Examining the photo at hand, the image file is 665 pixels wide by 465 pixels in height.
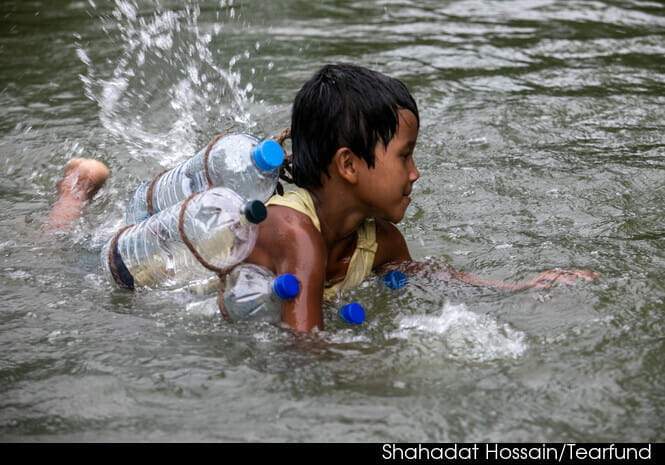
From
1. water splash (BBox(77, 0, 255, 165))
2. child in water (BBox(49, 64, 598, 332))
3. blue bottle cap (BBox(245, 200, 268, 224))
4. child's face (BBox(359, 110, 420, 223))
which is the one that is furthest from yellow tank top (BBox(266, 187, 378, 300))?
water splash (BBox(77, 0, 255, 165))

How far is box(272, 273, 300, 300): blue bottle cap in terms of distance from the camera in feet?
9.24

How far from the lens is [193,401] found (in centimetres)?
256

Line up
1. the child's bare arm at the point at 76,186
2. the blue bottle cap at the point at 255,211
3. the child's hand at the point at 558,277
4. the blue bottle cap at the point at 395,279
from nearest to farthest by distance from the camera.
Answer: the blue bottle cap at the point at 255,211
the child's hand at the point at 558,277
the blue bottle cap at the point at 395,279
the child's bare arm at the point at 76,186

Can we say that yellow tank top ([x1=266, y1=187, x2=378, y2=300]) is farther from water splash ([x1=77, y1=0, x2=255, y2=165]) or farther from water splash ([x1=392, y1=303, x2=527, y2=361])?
water splash ([x1=77, y1=0, x2=255, y2=165])

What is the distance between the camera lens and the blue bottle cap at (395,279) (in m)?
3.47

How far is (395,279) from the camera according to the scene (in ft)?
11.4

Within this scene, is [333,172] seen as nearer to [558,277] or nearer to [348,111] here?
[348,111]

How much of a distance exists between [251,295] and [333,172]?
60cm

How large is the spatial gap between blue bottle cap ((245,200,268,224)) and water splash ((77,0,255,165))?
2.36 metres

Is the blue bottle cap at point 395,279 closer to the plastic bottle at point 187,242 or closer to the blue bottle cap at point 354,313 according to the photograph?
the blue bottle cap at point 354,313

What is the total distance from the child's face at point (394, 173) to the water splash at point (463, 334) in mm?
444

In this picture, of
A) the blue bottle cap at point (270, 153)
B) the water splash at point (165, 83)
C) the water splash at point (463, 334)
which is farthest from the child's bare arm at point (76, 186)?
the water splash at point (463, 334)

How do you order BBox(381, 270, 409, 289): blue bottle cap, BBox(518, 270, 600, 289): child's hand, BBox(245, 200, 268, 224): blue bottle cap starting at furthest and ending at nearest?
BBox(381, 270, 409, 289): blue bottle cap
BBox(518, 270, 600, 289): child's hand
BBox(245, 200, 268, 224): blue bottle cap

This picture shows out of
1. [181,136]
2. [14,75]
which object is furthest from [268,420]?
[14,75]
